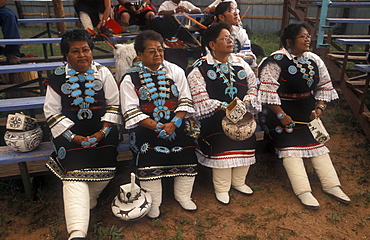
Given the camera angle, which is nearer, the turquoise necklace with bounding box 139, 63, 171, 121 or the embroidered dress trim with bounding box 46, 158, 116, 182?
the embroidered dress trim with bounding box 46, 158, 116, 182

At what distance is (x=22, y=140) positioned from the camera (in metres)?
2.97

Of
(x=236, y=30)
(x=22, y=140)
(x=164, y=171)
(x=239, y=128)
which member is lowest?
(x=164, y=171)

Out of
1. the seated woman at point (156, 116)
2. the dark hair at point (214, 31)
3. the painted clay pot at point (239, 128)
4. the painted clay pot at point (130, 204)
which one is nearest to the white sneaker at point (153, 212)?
the seated woman at point (156, 116)

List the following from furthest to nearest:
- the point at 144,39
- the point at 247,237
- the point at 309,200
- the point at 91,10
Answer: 1. the point at 91,10
2. the point at 309,200
3. the point at 144,39
4. the point at 247,237

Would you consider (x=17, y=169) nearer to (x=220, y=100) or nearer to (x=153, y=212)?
(x=153, y=212)

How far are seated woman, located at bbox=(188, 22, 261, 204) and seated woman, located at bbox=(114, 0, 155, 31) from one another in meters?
2.63

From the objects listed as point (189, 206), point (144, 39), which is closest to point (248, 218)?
point (189, 206)

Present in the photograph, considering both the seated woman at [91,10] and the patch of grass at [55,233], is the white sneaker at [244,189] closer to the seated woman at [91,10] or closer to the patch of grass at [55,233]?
the patch of grass at [55,233]

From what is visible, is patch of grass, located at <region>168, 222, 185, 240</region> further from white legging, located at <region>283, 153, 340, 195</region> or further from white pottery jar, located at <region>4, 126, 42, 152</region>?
white pottery jar, located at <region>4, 126, 42, 152</region>

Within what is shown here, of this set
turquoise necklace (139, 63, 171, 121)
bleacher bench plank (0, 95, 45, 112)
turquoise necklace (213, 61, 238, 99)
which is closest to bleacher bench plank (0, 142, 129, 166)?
bleacher bench plank (0, 95, 45, 112)

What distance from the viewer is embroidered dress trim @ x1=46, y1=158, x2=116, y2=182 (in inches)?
106

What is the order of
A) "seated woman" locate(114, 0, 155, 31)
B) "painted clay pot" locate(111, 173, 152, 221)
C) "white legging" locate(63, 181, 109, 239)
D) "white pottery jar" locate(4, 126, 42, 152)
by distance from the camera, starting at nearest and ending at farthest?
"white legging" locate(63, 181, 109, 239), "painted clay pot" locate(111, 173, 152, 221), "white pottery jar" locate(4, 126, 42, 152), "seated woman" locate(114, 0, 155, 31)

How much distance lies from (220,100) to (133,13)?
3.12m

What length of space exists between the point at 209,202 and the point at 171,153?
0.67 metres
